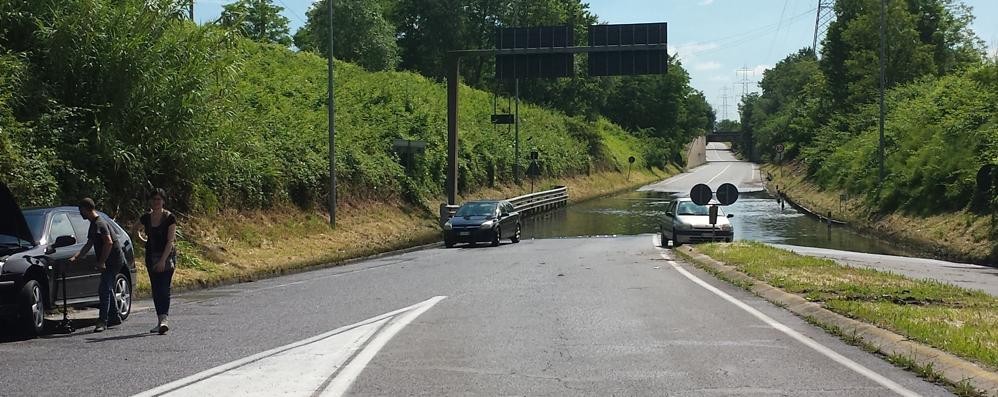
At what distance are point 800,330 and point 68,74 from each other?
16123 millimetres

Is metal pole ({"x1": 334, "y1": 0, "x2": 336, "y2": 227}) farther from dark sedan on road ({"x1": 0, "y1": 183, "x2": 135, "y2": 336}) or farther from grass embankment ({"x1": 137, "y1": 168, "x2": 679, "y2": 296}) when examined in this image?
dark sedan on road ({"x1": 0, "y1": 183, "x2": 135, "y2": 336})

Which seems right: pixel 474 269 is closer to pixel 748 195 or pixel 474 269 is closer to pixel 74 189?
pixel 74 189

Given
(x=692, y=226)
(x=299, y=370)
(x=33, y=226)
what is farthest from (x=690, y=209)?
(x=299, y=370)

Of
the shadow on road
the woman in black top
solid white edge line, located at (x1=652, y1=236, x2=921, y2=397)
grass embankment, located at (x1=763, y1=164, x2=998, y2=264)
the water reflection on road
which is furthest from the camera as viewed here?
the water reflection on road

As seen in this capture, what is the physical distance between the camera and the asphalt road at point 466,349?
7531 mm

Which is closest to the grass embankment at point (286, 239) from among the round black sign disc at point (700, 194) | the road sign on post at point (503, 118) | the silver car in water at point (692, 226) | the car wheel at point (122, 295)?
the car wheel at point (122, 295)

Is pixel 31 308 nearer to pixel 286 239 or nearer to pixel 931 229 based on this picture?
pixel 286 239

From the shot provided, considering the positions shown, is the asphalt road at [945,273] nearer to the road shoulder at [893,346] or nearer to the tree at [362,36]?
the road shoulder at [893,346]

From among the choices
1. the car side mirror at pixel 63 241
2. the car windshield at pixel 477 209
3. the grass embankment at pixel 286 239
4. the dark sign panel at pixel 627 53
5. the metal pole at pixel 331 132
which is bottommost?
the grass embankment at pixel 286 239

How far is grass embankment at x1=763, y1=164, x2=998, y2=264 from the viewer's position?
3061cm

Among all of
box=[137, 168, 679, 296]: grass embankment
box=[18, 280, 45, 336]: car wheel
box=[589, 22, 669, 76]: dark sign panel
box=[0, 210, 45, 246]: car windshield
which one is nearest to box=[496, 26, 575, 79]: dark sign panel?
box=[589, 22, 669, 76]: dark sign panel

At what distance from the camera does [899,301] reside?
12.9m

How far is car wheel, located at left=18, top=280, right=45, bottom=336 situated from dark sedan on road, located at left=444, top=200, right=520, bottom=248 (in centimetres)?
2289

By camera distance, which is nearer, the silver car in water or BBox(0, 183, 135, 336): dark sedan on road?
BBox(0, 183, 135, 336): dark sedan on road
